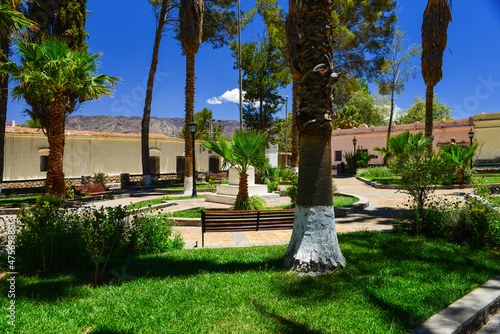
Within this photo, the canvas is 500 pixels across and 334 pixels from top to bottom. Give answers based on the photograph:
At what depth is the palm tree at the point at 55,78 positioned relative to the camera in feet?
38.0

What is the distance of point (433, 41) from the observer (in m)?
19.6

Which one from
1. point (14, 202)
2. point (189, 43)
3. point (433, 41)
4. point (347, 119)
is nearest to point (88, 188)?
point (14, 202)

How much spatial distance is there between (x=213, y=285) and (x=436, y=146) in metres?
33.2

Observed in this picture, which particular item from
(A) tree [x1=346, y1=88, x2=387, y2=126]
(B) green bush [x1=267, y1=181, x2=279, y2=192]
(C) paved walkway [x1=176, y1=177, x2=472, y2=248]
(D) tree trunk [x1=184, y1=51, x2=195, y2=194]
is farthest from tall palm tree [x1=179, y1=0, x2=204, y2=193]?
(A) tree [x1=346, y1=88, x2=387, y2=126]

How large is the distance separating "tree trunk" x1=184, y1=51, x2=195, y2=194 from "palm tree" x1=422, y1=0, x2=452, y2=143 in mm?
14658

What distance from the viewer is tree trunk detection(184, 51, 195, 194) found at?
648 inches

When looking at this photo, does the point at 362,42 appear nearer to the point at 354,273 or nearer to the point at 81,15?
the point at 81,15

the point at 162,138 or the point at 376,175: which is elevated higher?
the point at 162,138

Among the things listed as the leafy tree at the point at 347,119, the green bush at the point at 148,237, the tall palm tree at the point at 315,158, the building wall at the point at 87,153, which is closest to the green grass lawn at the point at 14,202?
the building wall at the point at 87,153

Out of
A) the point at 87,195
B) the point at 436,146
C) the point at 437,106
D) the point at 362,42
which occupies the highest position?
the point at 362,42

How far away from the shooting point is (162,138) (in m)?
29.9

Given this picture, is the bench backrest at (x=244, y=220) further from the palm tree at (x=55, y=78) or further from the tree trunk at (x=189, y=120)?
the tree trunk at (x=189, y=120)

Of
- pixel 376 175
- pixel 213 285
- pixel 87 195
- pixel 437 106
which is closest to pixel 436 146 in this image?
pixel 376 175

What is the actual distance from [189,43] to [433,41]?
1493 centimetres
